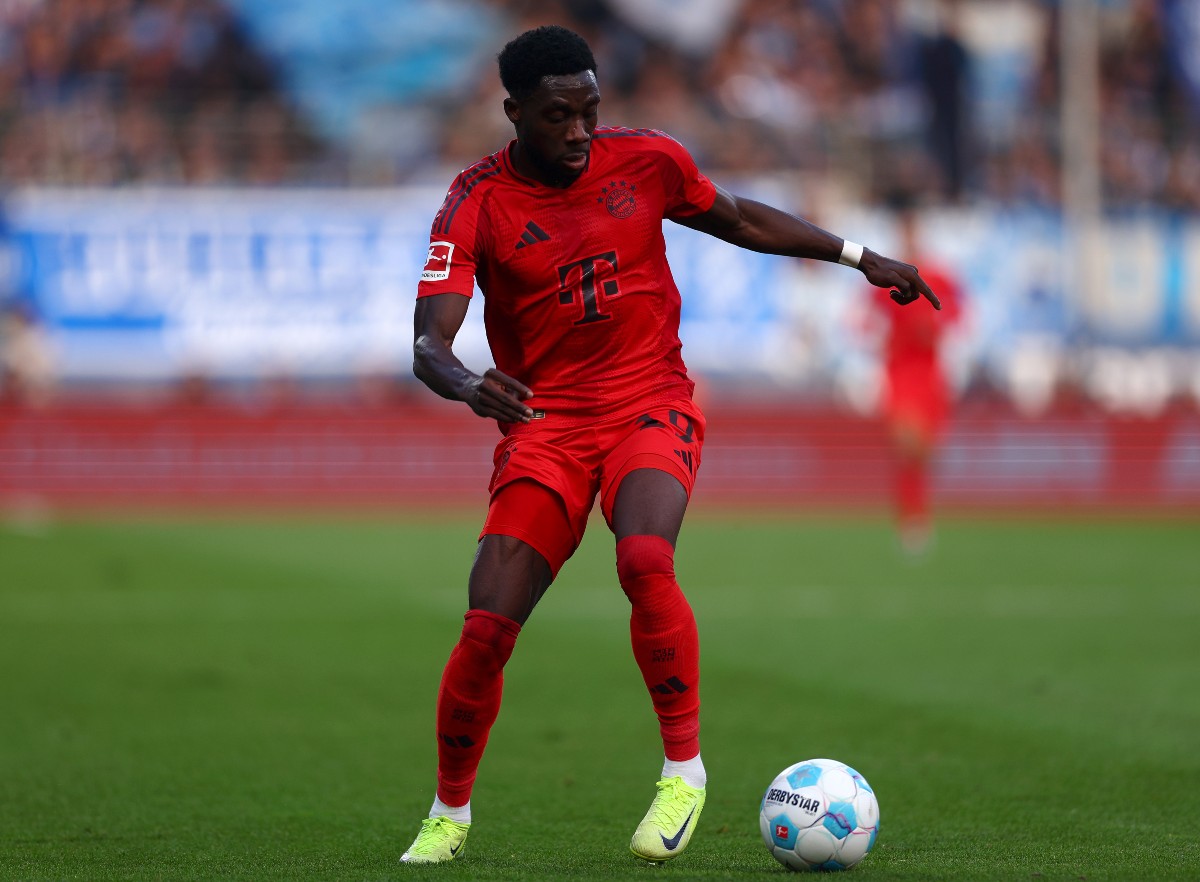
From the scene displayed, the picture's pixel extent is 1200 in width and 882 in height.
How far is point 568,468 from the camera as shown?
5047 millimetres

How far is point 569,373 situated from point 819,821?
1.53m

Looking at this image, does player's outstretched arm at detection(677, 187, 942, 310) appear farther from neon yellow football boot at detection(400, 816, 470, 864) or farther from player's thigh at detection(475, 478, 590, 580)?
neon yellow football boot at detection(400, 816, 470, 864)

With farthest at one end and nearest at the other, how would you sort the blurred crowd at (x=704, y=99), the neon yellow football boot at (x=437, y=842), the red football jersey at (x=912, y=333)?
the blurred crowd at (x=704, y=99) → the red football jersey at (x=912, y=333) → the neon yellow football boot at (x=437, y=842)

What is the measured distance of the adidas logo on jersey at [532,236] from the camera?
5.01m

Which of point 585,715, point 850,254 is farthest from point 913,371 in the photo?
point 850,254

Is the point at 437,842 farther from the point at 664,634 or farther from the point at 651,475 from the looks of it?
the point at 651,475

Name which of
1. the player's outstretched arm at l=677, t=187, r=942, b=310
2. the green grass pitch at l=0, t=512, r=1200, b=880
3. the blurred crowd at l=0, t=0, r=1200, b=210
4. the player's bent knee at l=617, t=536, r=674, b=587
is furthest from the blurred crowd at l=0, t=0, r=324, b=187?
the player's bent knee at l=617, t=536, r=674, b=587

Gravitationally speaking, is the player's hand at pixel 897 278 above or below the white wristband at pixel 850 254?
below

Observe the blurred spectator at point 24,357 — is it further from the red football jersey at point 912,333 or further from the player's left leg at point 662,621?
the player's left leg at point 662,621

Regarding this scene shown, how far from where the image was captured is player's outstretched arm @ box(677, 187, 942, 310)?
5.37 m

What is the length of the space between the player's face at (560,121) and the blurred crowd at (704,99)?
63.4ft

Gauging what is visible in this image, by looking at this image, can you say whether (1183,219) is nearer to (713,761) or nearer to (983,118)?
(983,118)

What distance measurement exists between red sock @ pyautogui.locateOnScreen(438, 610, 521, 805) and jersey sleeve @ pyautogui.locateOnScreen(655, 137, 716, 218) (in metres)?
1.42

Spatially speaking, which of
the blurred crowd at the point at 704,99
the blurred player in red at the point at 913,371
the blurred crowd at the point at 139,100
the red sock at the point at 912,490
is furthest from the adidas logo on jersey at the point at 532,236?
the blurred crowd at the point at 139,100
